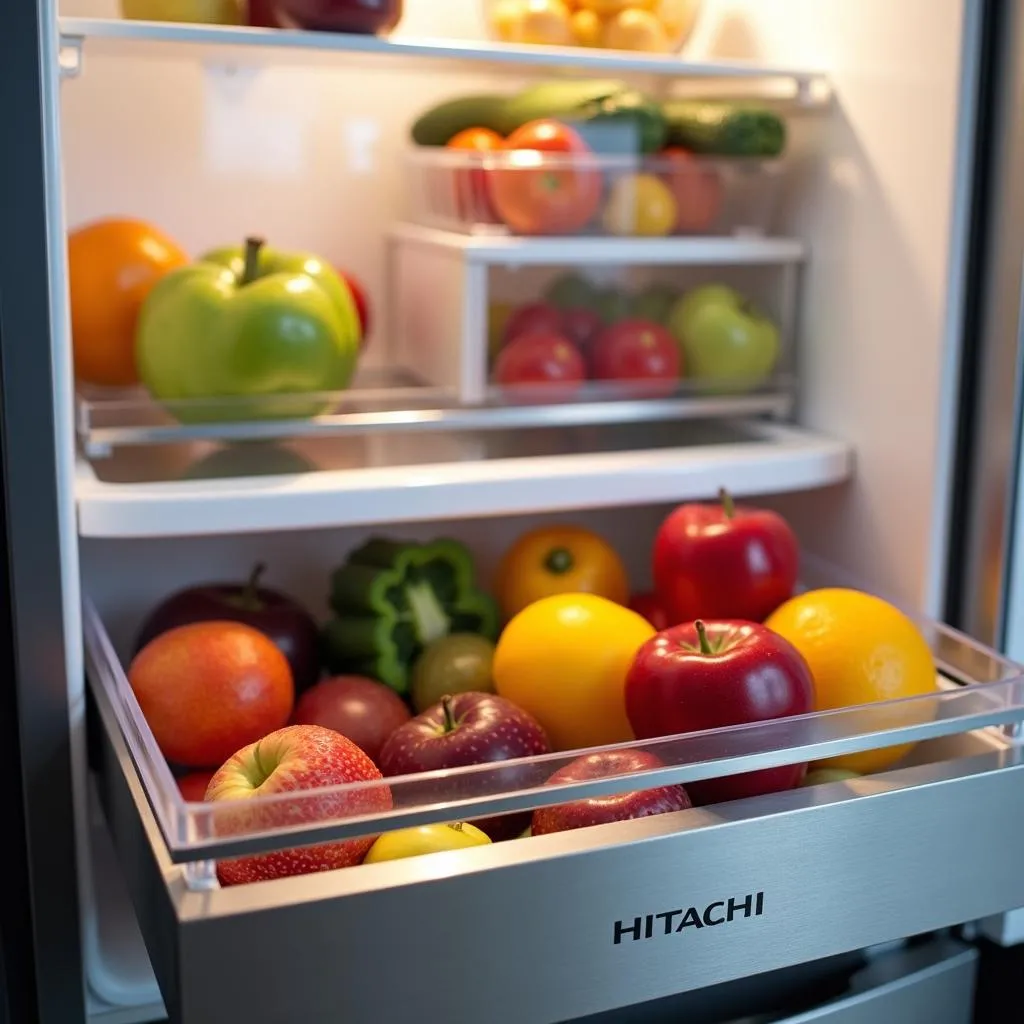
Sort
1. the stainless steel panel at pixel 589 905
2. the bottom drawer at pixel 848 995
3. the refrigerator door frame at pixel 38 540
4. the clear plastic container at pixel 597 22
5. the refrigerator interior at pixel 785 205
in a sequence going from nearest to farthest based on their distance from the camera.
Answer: the stainless steel panel at pixel 589 905 → the refrigerator door frame at pixel 38 540 → the bottom drawer at pixel 848 995 → the refrigerator interior at pixel 785 205 → the clear plastic container at pixel 597 22

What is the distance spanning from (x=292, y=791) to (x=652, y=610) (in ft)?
1.40

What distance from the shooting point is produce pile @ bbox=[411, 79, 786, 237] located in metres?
1.01

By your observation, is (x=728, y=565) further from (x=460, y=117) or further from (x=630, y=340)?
(x=460, y=117)

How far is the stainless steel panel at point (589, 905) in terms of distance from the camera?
64cm

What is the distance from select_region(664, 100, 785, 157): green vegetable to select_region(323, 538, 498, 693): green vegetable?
1.24ft

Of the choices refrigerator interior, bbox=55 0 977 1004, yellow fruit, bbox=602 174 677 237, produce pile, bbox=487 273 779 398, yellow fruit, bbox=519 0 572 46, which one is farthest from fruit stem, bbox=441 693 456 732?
yellow fruit, bbox=519 0 572 46

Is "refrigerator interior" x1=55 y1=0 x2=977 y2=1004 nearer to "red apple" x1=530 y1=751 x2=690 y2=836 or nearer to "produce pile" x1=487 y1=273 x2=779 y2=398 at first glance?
"produce pile" x1=487 y1=273 x2=779 y2=398

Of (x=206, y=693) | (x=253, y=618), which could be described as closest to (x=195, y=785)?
(x=206, y=693)

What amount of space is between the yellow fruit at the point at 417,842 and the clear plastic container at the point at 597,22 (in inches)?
26.0

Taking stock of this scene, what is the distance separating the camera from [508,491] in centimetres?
98

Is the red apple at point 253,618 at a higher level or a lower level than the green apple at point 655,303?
lower

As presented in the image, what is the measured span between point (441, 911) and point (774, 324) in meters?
0.65

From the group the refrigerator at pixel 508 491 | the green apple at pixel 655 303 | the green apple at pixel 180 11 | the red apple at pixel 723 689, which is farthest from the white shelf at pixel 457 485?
the green apple at pixel 180 11

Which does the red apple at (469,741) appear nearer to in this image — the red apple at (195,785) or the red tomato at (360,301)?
the red apple at (195,785)
